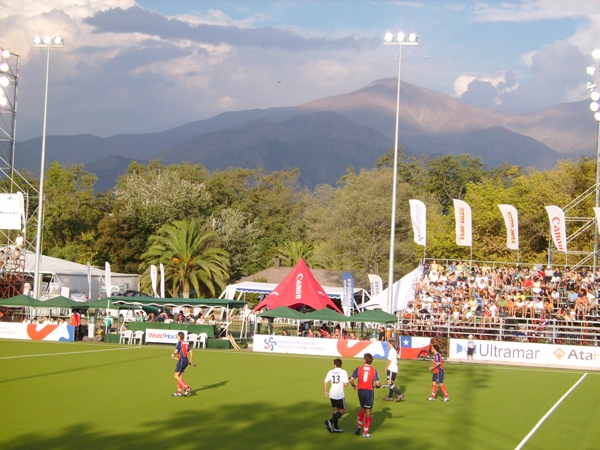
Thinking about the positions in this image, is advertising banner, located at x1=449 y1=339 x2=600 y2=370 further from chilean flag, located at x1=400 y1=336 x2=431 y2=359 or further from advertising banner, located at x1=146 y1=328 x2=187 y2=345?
advertising banner, located at x1=146 y1=328 x2=187 y2=345

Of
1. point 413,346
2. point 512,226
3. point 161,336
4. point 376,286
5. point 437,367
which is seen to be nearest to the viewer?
point 437,367

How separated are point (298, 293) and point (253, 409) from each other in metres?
28.4

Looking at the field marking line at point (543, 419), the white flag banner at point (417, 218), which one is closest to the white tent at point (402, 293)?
the white flag banner at point (417, 218)

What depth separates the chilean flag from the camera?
39.2m

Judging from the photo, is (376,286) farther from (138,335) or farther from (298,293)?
(138,335)

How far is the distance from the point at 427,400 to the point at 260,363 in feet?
41.8

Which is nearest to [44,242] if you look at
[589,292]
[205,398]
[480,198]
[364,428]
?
[480,198]

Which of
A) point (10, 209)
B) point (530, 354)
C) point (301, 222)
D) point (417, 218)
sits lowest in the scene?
point (530, 354)

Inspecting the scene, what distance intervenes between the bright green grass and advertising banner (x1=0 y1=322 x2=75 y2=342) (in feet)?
35.8

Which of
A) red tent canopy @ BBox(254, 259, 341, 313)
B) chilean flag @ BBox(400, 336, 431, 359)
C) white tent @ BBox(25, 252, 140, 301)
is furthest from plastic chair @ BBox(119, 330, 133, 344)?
white tent @ BBox(25, 252, 140, 301)

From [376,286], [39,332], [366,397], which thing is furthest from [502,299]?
[366,397]

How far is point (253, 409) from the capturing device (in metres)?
19.9

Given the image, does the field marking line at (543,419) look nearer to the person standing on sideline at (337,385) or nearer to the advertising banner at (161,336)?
the person standing on sideline at (337,385)

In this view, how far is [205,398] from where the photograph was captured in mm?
21422
